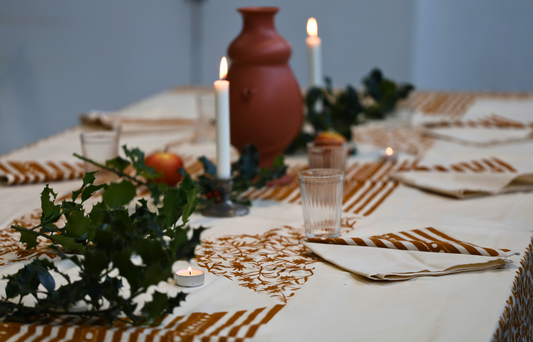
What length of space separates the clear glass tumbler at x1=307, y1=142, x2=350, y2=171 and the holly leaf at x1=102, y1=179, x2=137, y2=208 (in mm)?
423

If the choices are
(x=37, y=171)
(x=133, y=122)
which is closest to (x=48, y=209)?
(x=37, y=171)

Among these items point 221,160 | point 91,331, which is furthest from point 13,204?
point 91,331

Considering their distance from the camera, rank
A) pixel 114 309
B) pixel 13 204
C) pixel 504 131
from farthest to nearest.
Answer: pixel 504 131 → pixel 13 204 → pixel 114 309

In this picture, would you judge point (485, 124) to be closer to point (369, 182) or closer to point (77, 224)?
point (369, 182)

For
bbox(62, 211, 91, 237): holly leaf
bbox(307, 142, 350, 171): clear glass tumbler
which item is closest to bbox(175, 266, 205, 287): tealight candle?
bbox(62, 211, 91, 237): holly leaf

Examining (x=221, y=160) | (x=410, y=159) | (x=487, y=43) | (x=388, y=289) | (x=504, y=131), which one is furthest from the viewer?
(x=487, y=43)

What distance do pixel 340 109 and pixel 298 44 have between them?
2.75 metres

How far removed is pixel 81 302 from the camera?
0.62 meters

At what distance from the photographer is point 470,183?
110cm

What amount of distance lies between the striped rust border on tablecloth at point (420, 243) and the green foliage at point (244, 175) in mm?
242

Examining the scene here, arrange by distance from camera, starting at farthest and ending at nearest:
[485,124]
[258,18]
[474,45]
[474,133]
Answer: [474,45] < [485,124] < [474,133] < [258,18]

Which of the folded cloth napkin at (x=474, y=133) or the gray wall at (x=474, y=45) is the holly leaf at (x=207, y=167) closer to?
the folded cloth napkin at (x=474, y=133)

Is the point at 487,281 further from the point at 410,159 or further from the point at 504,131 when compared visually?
the point at 504,131

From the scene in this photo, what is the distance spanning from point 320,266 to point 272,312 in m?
0.15
